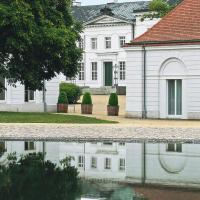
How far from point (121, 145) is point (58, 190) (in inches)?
406

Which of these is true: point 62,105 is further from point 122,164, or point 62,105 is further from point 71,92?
point 122,164

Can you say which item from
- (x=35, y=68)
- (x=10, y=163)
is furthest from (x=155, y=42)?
(x=10, y=163)

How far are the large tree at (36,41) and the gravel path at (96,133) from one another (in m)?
4.04

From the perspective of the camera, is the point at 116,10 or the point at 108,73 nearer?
the point at 108,73

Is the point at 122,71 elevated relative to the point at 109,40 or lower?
lower

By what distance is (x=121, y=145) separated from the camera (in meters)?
23.0

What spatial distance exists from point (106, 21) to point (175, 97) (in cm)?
4608

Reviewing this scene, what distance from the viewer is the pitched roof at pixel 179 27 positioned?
3606cm

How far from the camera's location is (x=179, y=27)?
3691 centimetres

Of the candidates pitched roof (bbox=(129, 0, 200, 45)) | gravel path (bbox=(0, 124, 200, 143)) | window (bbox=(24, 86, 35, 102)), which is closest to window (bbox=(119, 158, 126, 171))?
gravel path (bbox=(0, 124, 200, 143))

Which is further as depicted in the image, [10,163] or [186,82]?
[186,82]

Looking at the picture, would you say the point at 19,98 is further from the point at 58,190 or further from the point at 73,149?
the point at 58,190

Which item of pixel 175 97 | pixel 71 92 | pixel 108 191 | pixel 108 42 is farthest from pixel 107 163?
pixel 108 42

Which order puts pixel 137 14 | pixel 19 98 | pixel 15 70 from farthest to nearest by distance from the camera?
1. pixel 137 14
2. pixel 19 98
3. pixel 15 70
